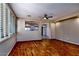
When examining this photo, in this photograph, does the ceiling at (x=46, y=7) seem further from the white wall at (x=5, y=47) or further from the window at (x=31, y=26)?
the window at (x=31, y=26)

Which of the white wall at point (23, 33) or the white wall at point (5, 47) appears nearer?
the white wall at point (5, 47)

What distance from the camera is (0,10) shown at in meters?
3.39

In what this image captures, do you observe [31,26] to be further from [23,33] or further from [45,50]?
[45,50]

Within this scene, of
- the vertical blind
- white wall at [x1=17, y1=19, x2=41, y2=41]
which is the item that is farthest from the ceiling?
white wall at [x1=17, y1=19, x2=41, y2=41]

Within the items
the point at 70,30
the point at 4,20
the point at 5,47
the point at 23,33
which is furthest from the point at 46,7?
the point at 23,33

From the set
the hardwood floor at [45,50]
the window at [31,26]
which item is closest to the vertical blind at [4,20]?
the hardwood floor at [45,50]

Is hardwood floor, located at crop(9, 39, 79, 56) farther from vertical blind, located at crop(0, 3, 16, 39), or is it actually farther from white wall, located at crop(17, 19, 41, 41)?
white wall, located at crop(17, 19, 41, 41)

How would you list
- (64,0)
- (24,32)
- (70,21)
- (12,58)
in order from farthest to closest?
(24,32) < (70,21) < (64,0) < (12,58)

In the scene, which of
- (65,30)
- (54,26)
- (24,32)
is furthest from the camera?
(54,26)

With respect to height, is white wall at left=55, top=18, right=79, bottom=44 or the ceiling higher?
the ceiling

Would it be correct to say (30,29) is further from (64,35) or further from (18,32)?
(64,35)

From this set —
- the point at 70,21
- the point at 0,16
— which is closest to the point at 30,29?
the point at 70,21

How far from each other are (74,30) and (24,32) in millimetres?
4579

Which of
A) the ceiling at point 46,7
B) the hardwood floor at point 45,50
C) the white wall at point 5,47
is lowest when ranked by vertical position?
the hardwood floor at point 45,50
